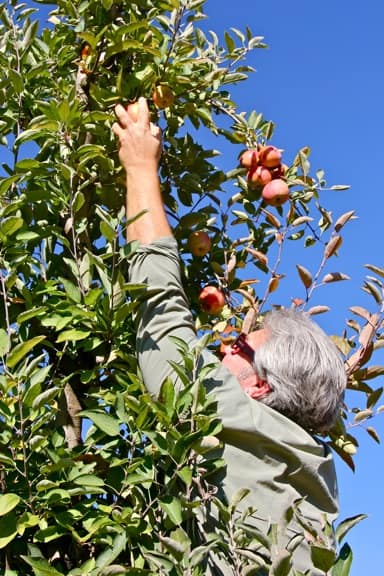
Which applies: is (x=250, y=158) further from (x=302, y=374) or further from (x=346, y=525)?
(x=346, y=525)

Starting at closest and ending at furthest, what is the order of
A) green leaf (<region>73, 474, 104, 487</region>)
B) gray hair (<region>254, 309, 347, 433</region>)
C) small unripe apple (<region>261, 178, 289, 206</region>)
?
green leaf (<region>73, 474, 104, 487</region>) < gray hair (<region>254, 309, 347, 433</region>) < small unripe apple (<region>261, 178, 289, 206</region>)

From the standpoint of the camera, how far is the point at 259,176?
2.52 metres

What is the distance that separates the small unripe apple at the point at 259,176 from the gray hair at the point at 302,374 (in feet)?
1.86

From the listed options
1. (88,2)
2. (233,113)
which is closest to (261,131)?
(233,113)

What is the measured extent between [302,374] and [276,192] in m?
0.68

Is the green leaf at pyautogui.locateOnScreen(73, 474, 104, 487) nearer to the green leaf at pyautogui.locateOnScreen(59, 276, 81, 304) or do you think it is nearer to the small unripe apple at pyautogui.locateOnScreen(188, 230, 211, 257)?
the green leaf at pyautogui.locateOnScreen(59, 276, 81, 304)

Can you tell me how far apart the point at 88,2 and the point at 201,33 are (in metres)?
0.46

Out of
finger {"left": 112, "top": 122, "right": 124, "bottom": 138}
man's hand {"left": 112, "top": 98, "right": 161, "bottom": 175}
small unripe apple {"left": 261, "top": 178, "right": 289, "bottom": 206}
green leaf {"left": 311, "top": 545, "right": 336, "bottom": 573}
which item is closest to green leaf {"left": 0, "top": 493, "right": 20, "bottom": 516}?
green leaf {"left": 311, "top": 545, "right": 336, "bottom": 573}

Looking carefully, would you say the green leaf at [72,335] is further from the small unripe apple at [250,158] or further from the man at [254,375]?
the small unripe apple at [250,158]

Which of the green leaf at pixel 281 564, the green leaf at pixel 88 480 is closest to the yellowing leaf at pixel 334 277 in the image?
the green leaf at pixel 88 480

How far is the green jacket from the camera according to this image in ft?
5.96

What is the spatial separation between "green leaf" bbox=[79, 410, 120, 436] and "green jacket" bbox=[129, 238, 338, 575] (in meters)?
0.12

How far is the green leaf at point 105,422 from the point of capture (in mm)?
1723

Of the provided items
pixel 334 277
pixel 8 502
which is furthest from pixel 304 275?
pixel 8 502
